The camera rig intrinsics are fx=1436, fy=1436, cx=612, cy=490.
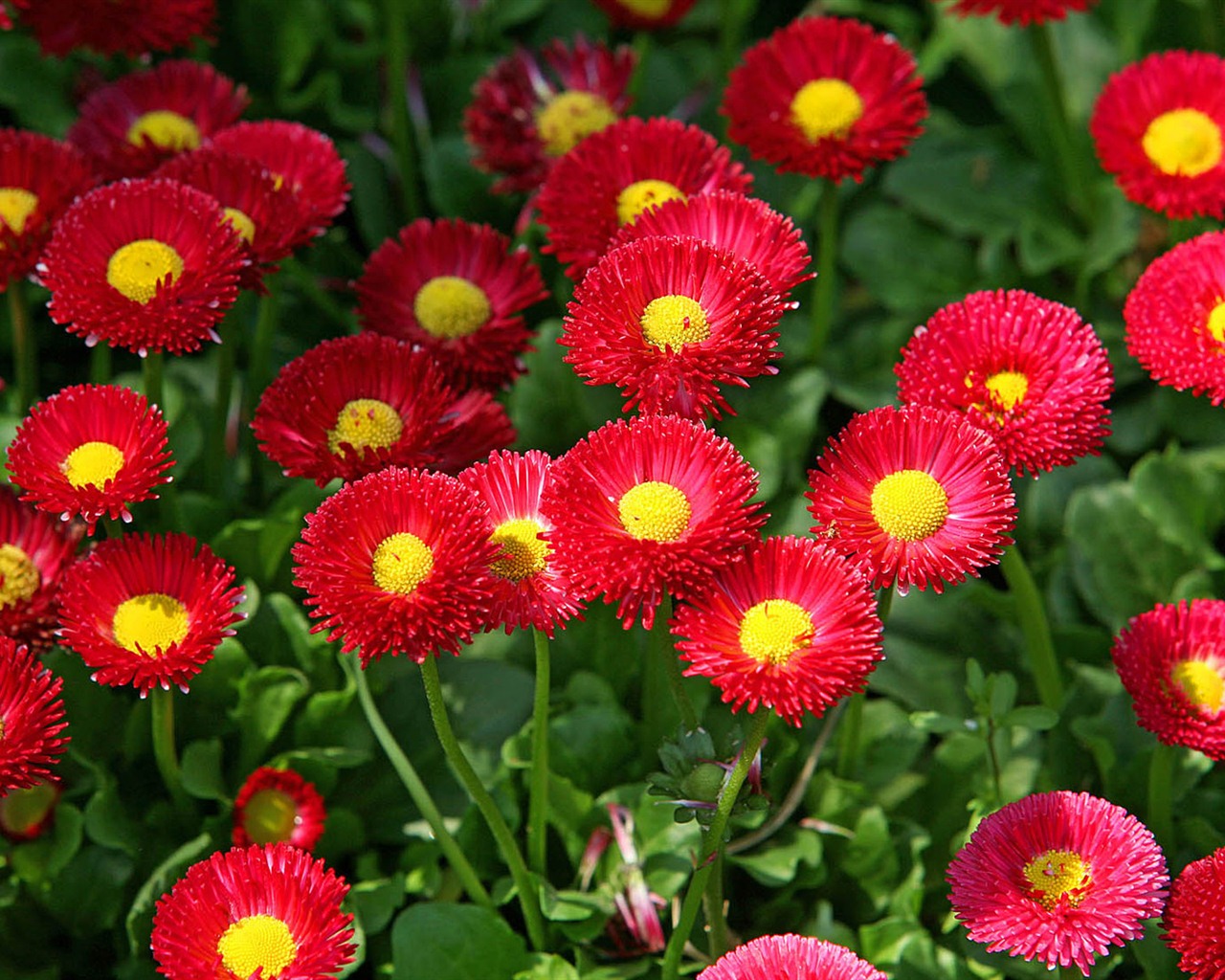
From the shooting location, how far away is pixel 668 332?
1.52 metres

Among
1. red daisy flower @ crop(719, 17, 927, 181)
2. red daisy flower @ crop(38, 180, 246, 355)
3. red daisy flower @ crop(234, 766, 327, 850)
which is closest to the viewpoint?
red daisy flower @ crop(38, 180, 246, 355)

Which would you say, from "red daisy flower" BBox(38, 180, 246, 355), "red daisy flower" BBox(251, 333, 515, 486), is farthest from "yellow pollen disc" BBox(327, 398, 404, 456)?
"red daisy flower" BBox(38, 180, 246, 355)

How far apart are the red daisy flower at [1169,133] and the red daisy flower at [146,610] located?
1.43 m

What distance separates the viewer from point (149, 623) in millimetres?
1625

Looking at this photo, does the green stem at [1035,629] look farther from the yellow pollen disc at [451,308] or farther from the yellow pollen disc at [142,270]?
the yellow pollen disc at [142,270]

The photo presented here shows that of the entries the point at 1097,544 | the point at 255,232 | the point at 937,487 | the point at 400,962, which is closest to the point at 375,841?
the point at 400,962

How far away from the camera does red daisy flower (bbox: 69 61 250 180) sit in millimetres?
2285

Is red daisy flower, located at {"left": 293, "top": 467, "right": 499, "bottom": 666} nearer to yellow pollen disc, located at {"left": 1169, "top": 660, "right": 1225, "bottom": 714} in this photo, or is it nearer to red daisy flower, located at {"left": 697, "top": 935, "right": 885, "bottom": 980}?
red daisy flower, located at {"left": 697, "top": 935, "right": 885, "bottom": 980}

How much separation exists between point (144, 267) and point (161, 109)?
2.30ft

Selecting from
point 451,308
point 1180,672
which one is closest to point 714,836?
point 1180,672

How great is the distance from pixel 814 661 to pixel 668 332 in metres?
0.39

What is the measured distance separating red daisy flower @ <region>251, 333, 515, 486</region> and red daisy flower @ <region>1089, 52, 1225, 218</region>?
1041mm

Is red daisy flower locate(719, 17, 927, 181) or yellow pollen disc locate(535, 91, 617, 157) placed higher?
yellow pollen disc locate(535, 91, 617, 157)

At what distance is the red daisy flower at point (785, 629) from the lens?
4.49 feet
